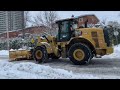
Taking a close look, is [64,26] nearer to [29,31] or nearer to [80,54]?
[80,54]

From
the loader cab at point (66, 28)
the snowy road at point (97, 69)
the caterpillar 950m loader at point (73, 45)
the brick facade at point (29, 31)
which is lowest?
the snowy road at point (97, 69)

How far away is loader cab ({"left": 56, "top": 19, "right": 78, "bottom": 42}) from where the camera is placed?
9.75m

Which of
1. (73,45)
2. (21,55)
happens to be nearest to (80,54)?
(73,45)

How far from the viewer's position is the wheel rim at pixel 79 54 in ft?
29.6

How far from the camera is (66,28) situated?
9.83 meters

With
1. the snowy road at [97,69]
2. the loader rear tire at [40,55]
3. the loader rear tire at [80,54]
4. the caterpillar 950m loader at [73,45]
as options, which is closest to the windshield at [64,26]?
the caterpillar 950m loader at [73,45]

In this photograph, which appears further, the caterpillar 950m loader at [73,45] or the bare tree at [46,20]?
the bare tree at [46,20]

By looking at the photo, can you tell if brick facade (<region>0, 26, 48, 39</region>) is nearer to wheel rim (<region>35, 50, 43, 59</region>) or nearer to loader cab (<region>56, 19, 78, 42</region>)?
wheel rim (<region>35, 50, 43, 59</region>)

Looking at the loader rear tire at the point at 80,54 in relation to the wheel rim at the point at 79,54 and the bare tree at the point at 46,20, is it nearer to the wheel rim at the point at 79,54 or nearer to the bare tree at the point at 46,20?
the wheel rim at the point at 79,54

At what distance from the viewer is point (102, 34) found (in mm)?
9203

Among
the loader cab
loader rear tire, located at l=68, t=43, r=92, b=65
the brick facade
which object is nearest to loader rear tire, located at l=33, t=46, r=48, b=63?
the loader cab
